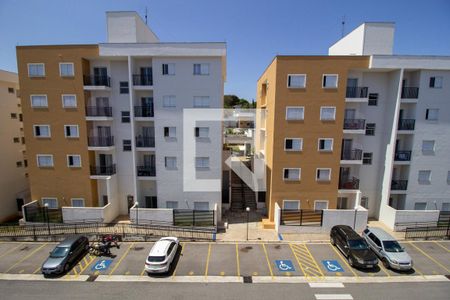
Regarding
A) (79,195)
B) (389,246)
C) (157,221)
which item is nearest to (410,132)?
(389,246)

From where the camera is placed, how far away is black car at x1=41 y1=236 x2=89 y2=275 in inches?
560

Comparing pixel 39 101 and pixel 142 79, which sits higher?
pixel 142 79

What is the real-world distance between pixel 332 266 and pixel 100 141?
2228 centimetres

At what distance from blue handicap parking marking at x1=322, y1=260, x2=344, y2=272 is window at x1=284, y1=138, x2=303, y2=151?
9.43m

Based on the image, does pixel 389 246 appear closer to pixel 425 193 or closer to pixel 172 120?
pixel 425 193

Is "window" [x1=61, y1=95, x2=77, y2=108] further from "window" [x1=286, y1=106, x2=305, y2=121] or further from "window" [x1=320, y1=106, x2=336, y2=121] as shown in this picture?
"window" [x1=320, y1=106, x2=336, y2=121]

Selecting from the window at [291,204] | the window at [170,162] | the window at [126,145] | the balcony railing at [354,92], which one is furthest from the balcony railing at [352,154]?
the window at [126,145]

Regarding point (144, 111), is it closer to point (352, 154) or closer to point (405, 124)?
point (352, 154)

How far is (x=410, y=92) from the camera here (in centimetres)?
2088

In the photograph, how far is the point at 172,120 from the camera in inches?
826

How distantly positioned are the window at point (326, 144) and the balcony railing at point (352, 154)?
7.03 ft

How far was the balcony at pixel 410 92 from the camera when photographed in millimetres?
20719

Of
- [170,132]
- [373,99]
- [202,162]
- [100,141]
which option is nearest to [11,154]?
[100,141]

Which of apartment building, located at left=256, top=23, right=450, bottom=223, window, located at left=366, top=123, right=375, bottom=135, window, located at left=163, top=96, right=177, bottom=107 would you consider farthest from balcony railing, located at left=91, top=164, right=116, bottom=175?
window, located at left=366, top=123, right=375, bottom=135
